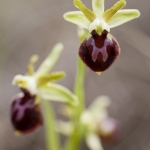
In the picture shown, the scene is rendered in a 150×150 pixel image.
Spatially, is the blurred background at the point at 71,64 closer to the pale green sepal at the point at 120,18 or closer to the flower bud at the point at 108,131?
the flower bud at the point at 108,131

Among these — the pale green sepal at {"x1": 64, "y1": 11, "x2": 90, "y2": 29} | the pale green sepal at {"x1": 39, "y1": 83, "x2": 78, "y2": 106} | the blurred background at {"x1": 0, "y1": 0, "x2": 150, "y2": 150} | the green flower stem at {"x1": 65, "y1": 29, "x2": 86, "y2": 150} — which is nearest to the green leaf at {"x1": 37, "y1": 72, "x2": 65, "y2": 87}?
the pale green sepal at {"x1": 39, "y1": 83, "x2": 78, "y2": 106}

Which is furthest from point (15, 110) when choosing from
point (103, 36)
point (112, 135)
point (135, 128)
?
point (135, 128)

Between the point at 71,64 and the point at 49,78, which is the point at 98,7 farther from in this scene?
the point at 71,64

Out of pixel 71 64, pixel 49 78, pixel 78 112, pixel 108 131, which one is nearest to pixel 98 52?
pixel 49 78

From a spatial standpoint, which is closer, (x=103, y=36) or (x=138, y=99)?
(x=103, y=36)

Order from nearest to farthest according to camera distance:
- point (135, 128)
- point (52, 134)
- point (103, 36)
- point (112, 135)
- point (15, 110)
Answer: point (103, 36) < point (15, 110) < point (52, 134) < point (112, 135) < point (135, 128)

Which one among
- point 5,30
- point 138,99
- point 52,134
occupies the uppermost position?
point 5,30

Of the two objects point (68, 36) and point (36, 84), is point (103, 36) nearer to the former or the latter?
point (36, 84)

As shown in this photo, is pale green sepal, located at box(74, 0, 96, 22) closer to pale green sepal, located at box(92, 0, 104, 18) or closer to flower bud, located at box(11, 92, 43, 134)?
pale green sepal, located at box(92, 0, 104, 18)
